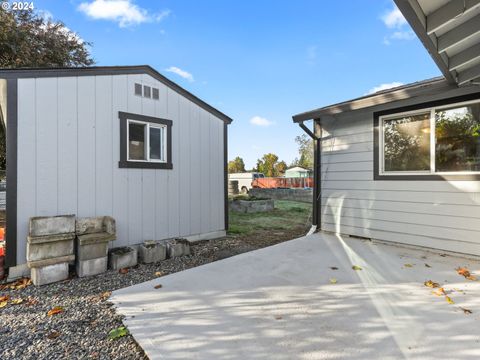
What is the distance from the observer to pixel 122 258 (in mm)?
3713

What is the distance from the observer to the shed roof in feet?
11.2

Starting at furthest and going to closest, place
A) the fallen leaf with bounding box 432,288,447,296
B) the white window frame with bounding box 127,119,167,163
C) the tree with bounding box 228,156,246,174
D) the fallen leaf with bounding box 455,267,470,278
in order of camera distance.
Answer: the tree with bounding box 228,156,246,174 → the white window frame with bounding box 127,119,167,163 → the fallen leaf with bounding box 455,267,470,278 → the fallen leaf with bounding box 432,288,447,296

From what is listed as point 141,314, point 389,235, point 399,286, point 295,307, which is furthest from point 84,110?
point 389,235

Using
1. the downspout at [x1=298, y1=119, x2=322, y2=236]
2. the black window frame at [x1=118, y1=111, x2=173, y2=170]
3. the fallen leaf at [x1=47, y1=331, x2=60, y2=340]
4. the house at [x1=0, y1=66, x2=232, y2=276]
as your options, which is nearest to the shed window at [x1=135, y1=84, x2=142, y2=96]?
the house at [x1=0, y1=66, x2=232, y2=276]

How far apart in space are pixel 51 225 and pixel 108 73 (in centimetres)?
250

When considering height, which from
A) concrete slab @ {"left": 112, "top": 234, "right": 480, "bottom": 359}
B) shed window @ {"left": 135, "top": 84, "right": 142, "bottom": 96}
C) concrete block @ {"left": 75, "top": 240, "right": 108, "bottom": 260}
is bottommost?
concrete slab @ {"left": 112, "top": 234, "right": 480, "bottom": 359}

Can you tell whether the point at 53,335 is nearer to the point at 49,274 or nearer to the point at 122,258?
the point at 49,274

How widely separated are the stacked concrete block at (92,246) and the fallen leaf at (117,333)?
5.54 ft

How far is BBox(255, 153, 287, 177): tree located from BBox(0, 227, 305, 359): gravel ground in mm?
31702

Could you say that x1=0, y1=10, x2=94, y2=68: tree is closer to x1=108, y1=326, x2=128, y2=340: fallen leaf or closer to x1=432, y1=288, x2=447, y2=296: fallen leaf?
x1=108, y1=326, x2=128, y2=340: fallen leaf

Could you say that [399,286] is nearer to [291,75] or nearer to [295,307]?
[295,307]

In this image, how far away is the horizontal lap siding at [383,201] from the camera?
3.80 metres

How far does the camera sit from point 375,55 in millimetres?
9961

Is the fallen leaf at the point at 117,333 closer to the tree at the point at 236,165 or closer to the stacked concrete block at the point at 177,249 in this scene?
the stacked concrete block at the point at 177,249
